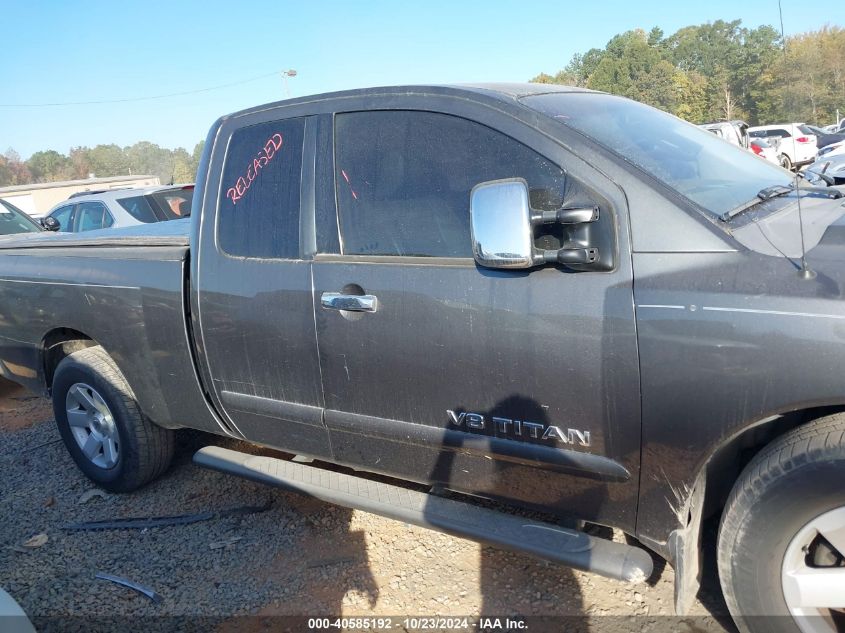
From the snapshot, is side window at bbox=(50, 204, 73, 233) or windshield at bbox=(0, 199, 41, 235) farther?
side window at bbox=(50, 204, 73, 233)

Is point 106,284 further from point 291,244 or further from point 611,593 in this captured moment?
point 611,593

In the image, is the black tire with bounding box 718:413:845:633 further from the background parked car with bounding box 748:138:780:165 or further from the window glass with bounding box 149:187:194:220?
the window glass with bounding box 149:187:194:220

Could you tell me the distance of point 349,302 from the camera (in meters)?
2.63

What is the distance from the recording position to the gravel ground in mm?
2689

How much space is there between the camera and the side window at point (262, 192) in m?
2.93

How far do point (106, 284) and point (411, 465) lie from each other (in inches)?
74.8

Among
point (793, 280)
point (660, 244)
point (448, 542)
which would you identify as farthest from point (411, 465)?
point (793, 280)

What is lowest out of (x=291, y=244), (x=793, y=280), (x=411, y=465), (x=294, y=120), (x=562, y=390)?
(x=411, y=465)

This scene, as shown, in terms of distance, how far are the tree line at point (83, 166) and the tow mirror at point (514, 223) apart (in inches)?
2865

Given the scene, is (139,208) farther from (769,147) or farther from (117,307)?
(769,147)

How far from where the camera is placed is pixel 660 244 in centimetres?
Answer: 209

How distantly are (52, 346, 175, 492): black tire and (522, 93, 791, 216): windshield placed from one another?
2.57m

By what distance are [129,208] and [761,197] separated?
8.41 metres

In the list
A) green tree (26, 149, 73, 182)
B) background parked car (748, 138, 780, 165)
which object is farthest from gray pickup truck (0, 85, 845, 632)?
green tree (26, 149, 73, 182)
